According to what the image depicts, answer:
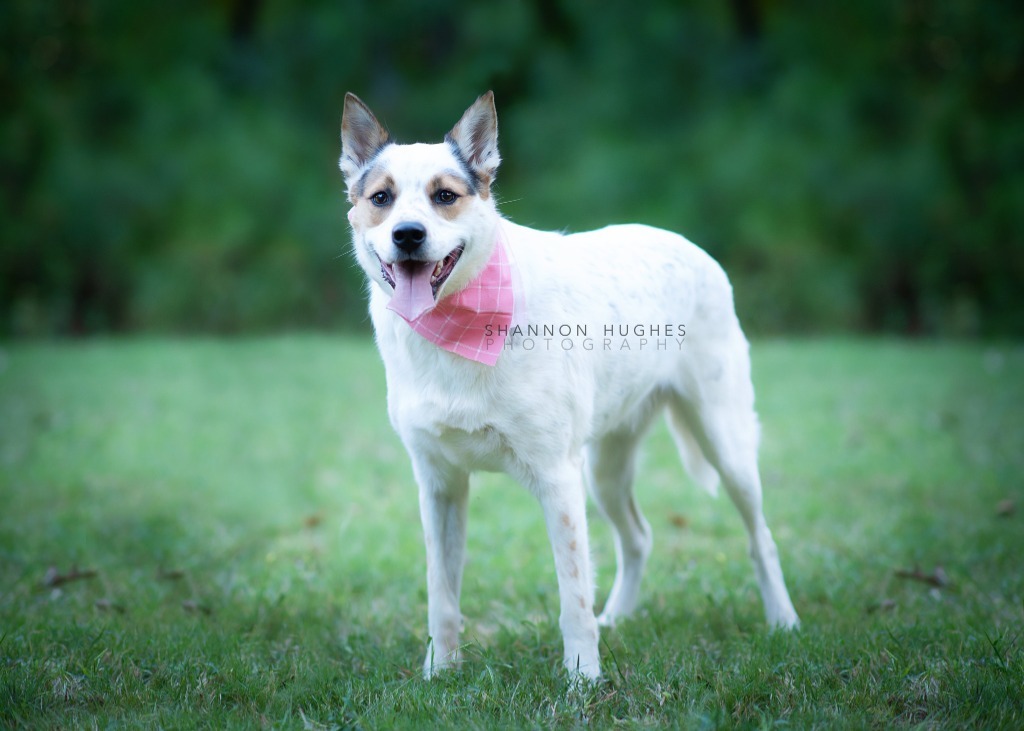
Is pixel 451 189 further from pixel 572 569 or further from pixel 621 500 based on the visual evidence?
pixel 621 500

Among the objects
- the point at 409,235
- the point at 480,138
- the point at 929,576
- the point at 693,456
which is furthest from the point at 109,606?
the point at 929,576

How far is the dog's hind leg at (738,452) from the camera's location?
3.91 metres

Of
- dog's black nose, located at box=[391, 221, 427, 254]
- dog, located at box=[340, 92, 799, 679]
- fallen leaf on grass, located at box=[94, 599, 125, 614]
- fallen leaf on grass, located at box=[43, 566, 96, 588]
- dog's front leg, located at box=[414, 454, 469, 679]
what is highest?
dog's black nose, located at box=[391, 221, 427, 254]

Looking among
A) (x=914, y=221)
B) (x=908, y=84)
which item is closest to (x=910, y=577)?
(x=914, y=221)

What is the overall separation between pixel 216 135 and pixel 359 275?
10.5 feet

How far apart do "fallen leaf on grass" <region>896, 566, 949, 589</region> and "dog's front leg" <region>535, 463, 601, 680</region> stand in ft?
6.09

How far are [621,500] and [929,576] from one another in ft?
4.86

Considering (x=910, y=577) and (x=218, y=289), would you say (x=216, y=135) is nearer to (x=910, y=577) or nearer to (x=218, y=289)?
(x=218, y=289)

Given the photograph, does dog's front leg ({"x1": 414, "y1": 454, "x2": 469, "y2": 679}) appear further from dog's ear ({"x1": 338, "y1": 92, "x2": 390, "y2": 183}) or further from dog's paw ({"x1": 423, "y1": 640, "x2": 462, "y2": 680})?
dog's ear ({"x1": 338, "y1": 92, "x2": 390, "y2": 183})

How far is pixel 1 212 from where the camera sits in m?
13.1

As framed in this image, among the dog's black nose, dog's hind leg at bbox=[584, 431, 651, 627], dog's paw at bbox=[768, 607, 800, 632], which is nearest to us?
the dog's black nose

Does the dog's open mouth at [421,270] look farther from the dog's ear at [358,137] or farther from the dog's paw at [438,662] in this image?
the dog's paw at [438,662]

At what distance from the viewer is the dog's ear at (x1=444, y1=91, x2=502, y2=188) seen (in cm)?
334

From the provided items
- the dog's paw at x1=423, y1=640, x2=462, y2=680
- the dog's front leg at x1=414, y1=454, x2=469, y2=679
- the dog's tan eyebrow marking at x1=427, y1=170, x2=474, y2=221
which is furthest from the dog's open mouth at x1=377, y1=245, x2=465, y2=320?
the dog's paw at x1=423, y1=640, x2=462, y2=680
